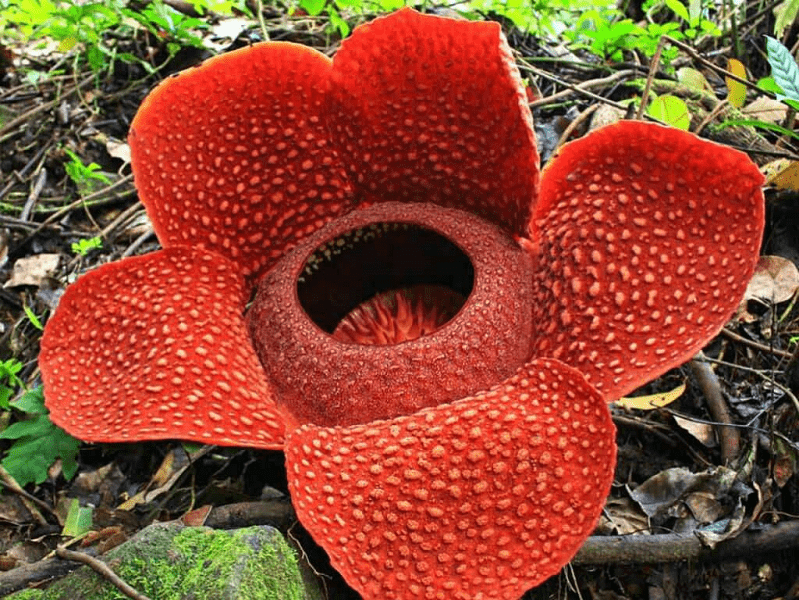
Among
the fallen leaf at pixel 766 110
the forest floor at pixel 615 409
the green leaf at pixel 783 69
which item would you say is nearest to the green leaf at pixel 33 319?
the forest floor at pixel 615 409

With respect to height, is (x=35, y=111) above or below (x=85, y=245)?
above

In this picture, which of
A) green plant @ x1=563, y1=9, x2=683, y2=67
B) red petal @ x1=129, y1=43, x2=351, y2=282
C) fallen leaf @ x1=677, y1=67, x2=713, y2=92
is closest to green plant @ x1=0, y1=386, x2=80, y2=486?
red petal @ x1=129, y1=43, x2=351, y2=282

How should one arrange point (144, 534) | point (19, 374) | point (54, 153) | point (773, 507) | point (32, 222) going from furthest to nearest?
point (54, 153)
point (32, 222)
point (19, 374)
point (773, 507)
point (144, 534)

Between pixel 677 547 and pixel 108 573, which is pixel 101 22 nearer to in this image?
pixel 108 573

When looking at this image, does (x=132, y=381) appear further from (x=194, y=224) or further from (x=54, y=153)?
(x=54, y=153)

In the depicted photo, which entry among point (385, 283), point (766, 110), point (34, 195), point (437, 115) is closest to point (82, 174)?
point (34, 195)

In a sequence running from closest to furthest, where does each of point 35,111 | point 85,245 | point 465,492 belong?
point 465,492 → point 85,245 → point 35,111

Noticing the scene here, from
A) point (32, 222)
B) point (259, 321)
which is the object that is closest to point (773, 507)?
point (259, 321)
